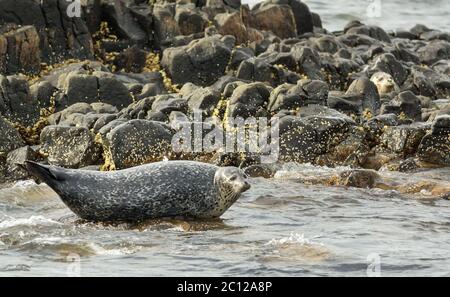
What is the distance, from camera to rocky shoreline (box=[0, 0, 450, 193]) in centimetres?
1780

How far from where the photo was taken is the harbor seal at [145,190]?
1246 cm

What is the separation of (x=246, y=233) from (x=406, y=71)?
15.9 metres

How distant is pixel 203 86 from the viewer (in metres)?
24.0

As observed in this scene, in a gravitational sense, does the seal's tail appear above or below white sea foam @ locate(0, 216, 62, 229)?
above

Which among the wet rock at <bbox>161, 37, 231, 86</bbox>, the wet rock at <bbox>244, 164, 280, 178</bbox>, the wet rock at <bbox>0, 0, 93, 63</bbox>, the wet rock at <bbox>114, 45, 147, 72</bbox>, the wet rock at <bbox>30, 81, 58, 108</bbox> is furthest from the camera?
the wet rock at <bbox>114, 45, 147, 72</bbox>

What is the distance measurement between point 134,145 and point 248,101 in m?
3.37

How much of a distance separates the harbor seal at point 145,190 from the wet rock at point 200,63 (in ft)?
37.2

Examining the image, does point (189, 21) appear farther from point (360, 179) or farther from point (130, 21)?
point (360, 179)

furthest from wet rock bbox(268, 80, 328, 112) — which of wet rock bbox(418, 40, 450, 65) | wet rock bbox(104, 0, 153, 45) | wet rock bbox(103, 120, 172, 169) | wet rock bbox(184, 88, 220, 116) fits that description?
wet rock bbox(418, 40, 450, 65)

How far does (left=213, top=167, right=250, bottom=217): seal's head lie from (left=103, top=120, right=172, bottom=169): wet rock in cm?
470

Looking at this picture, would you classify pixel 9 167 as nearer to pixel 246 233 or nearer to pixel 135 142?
pixel 135 142

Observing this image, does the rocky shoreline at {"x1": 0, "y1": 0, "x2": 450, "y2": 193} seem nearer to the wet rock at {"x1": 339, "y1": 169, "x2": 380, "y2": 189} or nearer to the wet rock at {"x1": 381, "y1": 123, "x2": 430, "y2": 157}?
the wet rock at {"x1": 381, "y1": 123, "x2": 430, "y2": 157}

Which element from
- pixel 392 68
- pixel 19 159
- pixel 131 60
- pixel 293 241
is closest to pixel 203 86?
pixel 131 60
